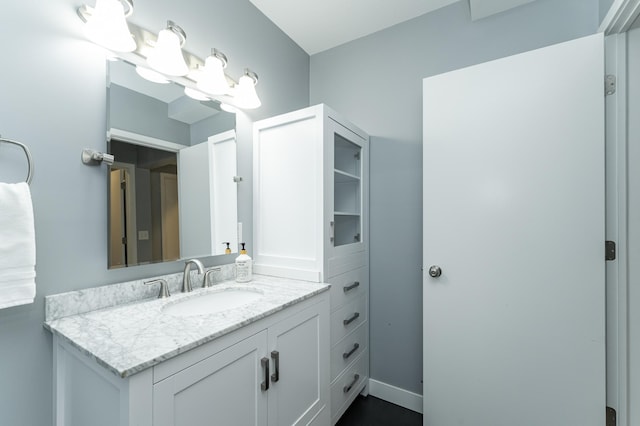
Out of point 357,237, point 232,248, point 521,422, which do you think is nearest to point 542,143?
point 357,237

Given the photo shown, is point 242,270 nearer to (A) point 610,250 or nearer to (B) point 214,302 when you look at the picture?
(B) point 214,302

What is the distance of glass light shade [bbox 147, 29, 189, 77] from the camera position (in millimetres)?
1221

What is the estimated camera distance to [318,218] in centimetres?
157

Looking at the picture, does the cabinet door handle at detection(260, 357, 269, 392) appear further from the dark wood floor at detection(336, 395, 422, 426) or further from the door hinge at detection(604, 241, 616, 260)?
the door hinge at detection(604, 241, 616, 260)

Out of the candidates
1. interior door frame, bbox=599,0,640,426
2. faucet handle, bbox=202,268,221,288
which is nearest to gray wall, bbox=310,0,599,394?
interior door frame, bbox=599,0,640,426

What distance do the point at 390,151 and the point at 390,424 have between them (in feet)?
5.92

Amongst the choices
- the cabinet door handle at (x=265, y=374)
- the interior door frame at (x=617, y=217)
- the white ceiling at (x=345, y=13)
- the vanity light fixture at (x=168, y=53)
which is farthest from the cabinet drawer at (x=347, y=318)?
the white ceiling at (x=345, y=13)

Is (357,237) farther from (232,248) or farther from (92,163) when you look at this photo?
(92,163)

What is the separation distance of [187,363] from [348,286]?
44.6 inches

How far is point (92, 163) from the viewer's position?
3.53 ft

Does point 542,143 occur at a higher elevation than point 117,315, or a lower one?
higher

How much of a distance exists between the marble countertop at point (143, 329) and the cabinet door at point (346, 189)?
0.62m

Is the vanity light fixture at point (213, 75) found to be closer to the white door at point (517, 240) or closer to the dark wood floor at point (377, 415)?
the white door at point (517, 240)

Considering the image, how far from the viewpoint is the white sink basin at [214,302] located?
4.09 feet
